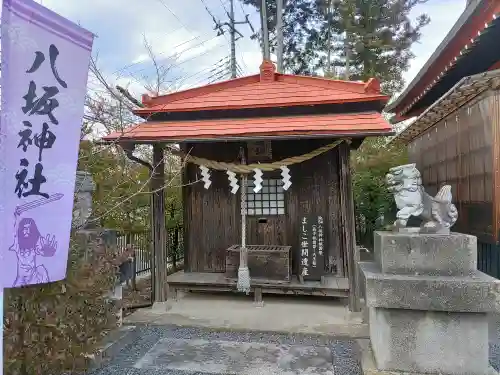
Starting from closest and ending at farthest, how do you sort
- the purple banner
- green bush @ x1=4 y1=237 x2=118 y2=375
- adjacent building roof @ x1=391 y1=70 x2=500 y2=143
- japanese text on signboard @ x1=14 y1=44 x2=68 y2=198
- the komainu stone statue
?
the purple banner
japanese text on signboard @ x1=14 y1=44 x2=68 y2=198
green bush @ x1=4 y1=237 x2=118 y2=375
the komainu stone statue
adjacent building roof @ x1=391 y1=70 x2=500 y2=143

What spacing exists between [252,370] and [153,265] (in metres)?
3.27

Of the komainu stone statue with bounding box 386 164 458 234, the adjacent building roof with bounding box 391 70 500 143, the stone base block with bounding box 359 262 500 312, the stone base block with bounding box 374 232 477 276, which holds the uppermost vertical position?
the adjacent building roof with bounding box 391 70 500 143

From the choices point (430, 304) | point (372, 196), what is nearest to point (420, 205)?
point (430, 304)

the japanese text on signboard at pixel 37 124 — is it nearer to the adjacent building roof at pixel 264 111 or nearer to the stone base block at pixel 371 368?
the stone base block at pixel 371 368

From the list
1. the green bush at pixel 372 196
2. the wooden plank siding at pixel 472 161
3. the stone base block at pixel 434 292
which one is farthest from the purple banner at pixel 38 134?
the green bush at pixel 372 196

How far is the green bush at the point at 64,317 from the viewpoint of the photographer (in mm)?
3338

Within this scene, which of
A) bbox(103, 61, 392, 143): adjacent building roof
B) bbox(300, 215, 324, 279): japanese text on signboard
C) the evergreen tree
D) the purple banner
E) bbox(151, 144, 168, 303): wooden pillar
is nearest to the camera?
the purple banner

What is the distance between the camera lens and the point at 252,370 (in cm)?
470

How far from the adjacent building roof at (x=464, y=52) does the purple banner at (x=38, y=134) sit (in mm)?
5365

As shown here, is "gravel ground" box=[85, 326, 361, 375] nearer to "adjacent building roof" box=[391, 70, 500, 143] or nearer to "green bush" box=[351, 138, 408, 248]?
"adjacent building roof" box=[391, 70, 500, 143]

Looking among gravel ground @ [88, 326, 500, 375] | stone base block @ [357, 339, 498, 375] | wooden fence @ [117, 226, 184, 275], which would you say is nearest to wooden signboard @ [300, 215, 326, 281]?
gravel ground @ [88, 326, 500, 375]

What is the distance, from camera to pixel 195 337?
19.3 feet

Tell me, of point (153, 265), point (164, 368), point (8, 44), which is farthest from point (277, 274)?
point (8, 44)

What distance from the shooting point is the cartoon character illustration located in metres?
2.76
